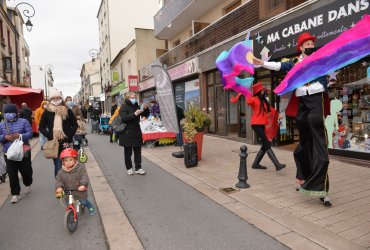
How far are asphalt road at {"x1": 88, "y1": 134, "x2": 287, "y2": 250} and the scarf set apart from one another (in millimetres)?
1357

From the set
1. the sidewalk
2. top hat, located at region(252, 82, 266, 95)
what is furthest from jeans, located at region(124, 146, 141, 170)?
top hat, located at region(252, 82, 266, 95)

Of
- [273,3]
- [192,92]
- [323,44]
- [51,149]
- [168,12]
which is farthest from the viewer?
[168,12]

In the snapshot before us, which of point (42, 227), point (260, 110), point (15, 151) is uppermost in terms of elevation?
point (260, 110)

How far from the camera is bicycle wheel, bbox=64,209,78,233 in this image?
3.73 metres

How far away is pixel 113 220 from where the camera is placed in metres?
4.13

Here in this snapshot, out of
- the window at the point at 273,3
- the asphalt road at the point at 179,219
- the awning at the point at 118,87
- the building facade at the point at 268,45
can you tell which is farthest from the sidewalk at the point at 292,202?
the awning at the point at 118,87

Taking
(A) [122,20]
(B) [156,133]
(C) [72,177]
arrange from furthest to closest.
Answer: (A) [122,20]
(B) [156,133]
(C) [72,177]

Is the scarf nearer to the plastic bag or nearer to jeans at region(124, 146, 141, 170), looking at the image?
the plastic bag

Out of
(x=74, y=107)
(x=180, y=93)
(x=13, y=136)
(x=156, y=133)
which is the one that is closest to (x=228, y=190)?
(x=13, y=136)

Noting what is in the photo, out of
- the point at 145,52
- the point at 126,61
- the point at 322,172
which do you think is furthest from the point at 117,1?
the point at 322,172

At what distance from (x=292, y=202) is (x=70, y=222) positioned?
3.03 m

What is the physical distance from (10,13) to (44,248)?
31743mm

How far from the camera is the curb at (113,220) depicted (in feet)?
11.3

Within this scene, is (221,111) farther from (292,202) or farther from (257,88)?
(292,202)
